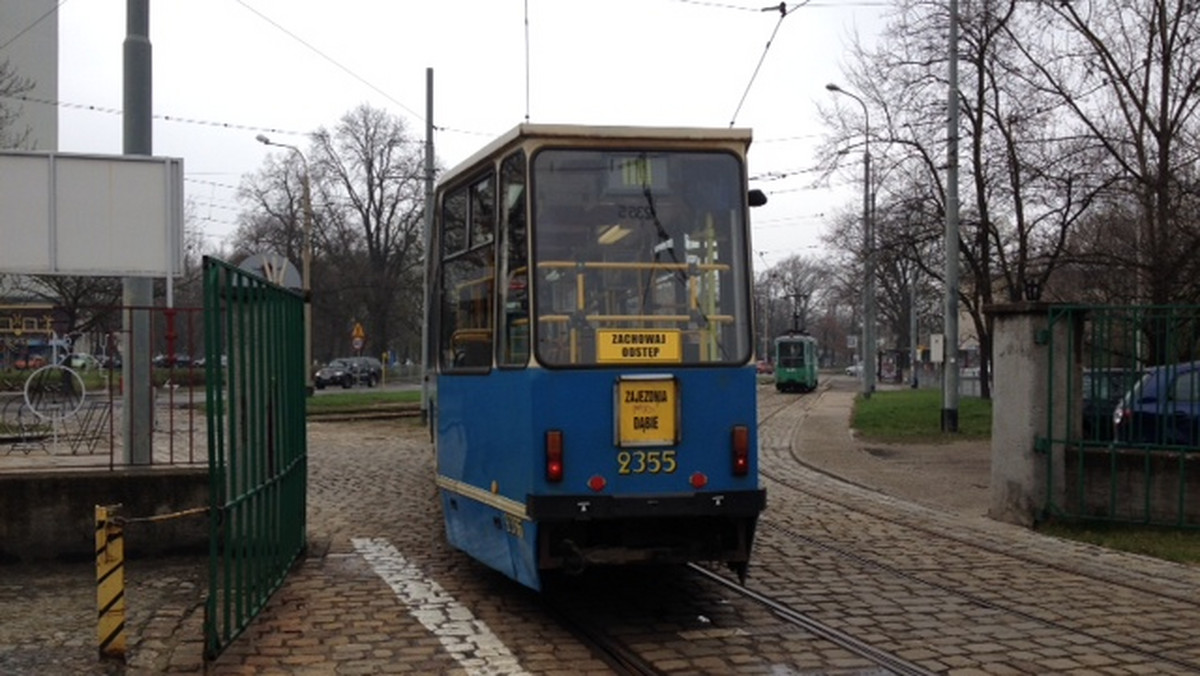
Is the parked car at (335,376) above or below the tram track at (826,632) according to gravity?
above

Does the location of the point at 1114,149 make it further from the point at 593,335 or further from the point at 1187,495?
the point at 593,335

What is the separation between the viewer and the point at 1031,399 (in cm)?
1245

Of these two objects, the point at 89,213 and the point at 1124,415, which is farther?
the point at 1124,415

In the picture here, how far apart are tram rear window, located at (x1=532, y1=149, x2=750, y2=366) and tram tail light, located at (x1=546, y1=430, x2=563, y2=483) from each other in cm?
48

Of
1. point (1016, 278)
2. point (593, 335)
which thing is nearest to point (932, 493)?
point (593, 335)

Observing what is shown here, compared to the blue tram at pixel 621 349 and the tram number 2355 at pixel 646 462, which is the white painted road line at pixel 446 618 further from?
the tram number 2355 at pixel 646 462

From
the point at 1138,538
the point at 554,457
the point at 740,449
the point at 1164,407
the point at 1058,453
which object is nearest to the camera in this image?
the point at 554,457

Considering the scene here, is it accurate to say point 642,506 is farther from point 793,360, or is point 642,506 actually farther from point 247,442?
point 793,360

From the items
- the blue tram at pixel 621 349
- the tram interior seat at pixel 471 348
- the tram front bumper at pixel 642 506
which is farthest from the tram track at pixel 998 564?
the tram interior seat at pixel 471 348

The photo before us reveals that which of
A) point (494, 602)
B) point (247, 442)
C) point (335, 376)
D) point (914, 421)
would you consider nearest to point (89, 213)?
point (247, 442)

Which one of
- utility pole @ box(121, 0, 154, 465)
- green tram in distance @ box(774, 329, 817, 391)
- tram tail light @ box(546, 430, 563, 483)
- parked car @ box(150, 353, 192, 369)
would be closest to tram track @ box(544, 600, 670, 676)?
tram tail light @ box(546, 430, 563, 483)

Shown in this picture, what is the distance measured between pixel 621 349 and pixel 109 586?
3.34 metres

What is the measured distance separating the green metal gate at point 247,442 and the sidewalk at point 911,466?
834 centimetres

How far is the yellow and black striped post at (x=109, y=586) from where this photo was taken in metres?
6.89
